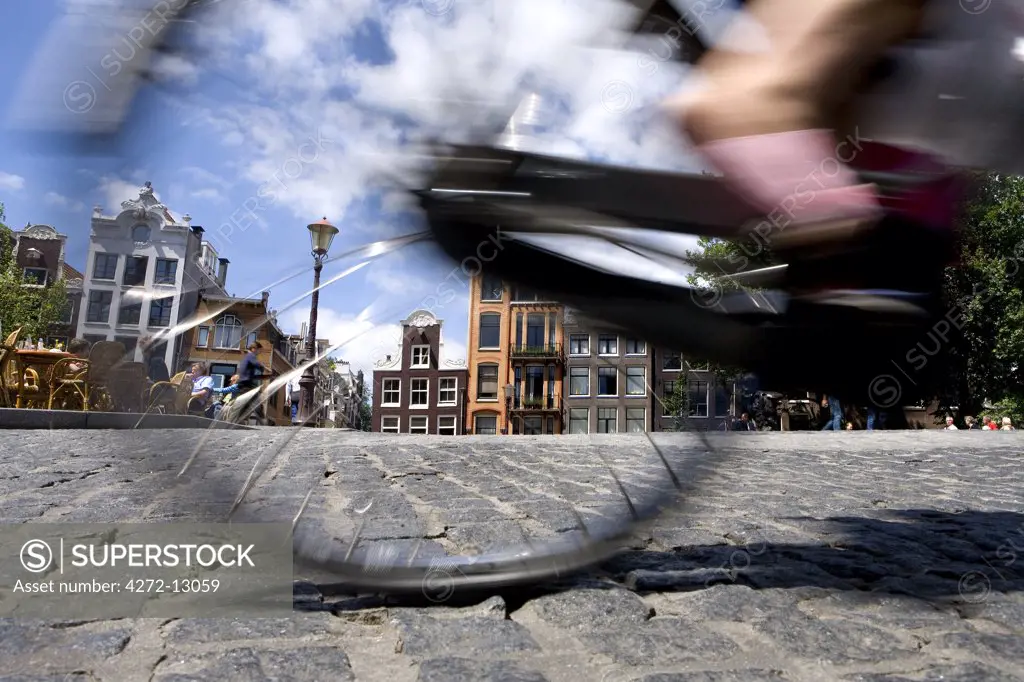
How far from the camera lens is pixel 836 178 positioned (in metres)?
1.21

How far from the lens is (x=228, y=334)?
1.30 metres

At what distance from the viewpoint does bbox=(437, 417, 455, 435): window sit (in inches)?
56.9

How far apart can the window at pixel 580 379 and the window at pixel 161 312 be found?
2.58 feet

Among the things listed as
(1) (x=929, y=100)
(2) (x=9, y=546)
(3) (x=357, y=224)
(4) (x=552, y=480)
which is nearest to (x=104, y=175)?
(3) (x=357, y=224)

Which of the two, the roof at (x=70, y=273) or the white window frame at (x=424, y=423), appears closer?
the roof at (x=70, y=273)

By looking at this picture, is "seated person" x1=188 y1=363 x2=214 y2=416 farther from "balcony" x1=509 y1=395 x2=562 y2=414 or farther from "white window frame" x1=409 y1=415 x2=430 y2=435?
"balcony" x1=509 y1=395 x2=562 y2=414

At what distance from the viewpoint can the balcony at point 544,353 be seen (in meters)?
1.53

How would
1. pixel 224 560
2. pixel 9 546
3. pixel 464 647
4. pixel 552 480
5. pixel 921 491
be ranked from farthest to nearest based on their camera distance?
1. pixel 921 491
2. pixel 9 546
3. pixel 552 480
4. pixel 224 560
5. pixel 464 647

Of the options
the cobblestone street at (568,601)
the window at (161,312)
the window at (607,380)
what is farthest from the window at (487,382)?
the window at (161,312)

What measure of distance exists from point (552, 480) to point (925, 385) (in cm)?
104

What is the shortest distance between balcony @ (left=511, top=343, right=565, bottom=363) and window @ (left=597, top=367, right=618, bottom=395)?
9 centimetres

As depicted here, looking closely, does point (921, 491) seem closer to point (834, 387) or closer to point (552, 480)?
point (552, 480)

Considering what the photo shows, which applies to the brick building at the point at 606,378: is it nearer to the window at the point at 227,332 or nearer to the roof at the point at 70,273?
the window at the point at 227,332

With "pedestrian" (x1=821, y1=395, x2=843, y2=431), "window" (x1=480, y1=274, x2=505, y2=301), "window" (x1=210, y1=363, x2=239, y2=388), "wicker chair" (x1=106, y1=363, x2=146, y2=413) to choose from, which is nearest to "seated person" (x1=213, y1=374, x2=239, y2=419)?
"window" (x1=210, y1=363, x2=239, y2=388)
